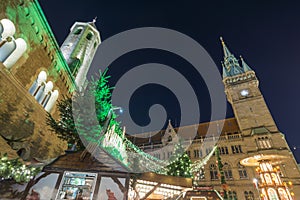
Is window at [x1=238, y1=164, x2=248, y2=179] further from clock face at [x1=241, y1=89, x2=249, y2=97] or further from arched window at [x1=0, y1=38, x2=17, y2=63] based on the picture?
arched window at [x1=0, y1=38, x2=17, y2=63]

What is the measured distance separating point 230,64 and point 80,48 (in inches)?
1359

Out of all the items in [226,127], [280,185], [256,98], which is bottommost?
[280,185]

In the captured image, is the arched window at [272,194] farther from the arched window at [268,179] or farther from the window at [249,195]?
the window at [249,195]

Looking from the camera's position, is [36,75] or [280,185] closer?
[36,75]

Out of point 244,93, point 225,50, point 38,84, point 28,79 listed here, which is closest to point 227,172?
point 244,93

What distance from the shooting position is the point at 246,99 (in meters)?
29.1

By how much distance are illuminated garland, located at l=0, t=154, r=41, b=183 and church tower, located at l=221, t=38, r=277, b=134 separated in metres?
28.2

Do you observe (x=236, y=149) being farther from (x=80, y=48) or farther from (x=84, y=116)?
(x=80, y=48)

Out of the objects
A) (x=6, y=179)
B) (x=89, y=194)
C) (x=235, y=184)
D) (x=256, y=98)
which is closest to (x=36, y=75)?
(x=6, y=179)

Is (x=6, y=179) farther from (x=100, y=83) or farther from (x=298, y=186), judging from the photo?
(x=298, y=186)

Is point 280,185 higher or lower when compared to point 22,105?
lower

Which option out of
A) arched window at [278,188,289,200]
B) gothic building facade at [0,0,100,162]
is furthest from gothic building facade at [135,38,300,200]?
gothic building facade at [0,0,100,162]

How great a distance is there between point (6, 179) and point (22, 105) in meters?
4.67

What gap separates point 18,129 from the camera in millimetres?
8531
